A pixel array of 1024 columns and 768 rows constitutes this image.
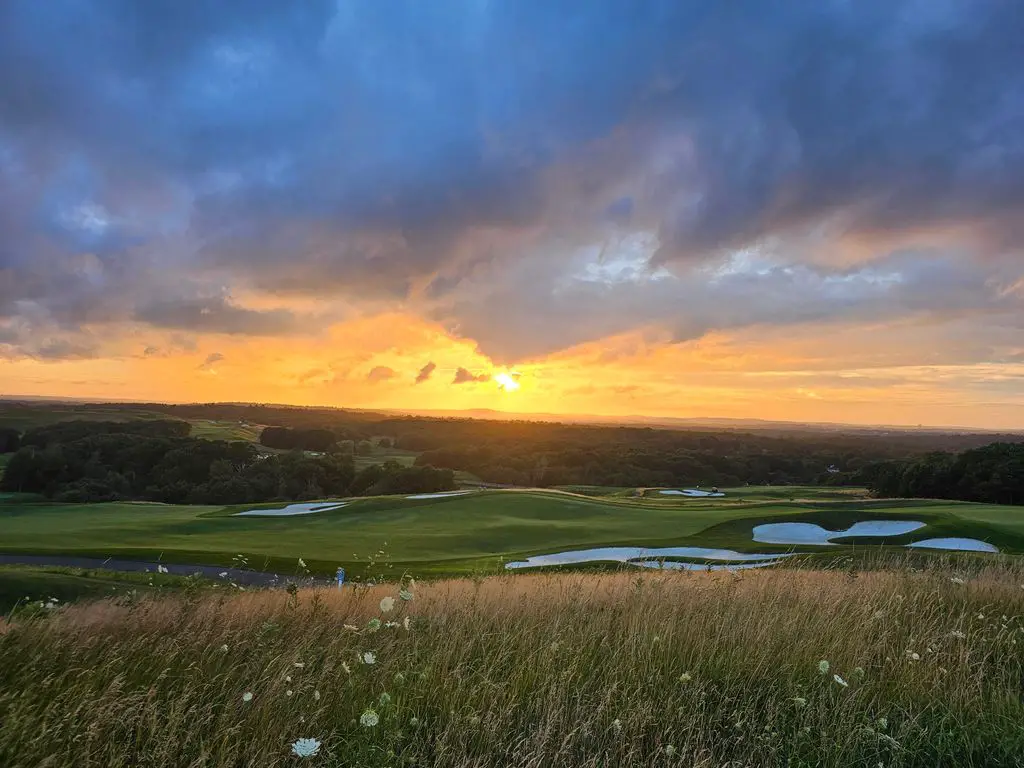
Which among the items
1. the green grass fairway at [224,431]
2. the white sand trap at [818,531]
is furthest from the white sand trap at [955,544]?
the green grass fairway at [224,431]

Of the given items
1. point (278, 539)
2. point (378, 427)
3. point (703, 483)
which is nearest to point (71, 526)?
point (278, 539)

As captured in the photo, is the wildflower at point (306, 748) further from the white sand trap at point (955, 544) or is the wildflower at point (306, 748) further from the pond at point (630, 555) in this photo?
the white sand trap at point (955, 544)

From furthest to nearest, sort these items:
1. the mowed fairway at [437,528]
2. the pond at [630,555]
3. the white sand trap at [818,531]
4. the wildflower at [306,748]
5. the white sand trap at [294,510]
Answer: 1. the white sand trap at [294,510]
2. the white sand trap at [818,531]
3. the mowed fairway at [437,528]
4. the pond at [630,555]
5. the wildflower at [306,748]

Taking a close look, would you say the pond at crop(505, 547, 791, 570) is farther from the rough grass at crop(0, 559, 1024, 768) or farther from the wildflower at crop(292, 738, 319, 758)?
the wildflower at crop(292, 738, 319, 758)

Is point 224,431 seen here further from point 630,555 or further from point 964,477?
point 630,555

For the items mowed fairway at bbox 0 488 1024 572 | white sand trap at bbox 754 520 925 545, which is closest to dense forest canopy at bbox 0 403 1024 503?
white sand trap at bbox 754 520 925 545

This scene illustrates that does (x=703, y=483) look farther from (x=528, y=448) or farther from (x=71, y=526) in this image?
(x=71, y=526)
